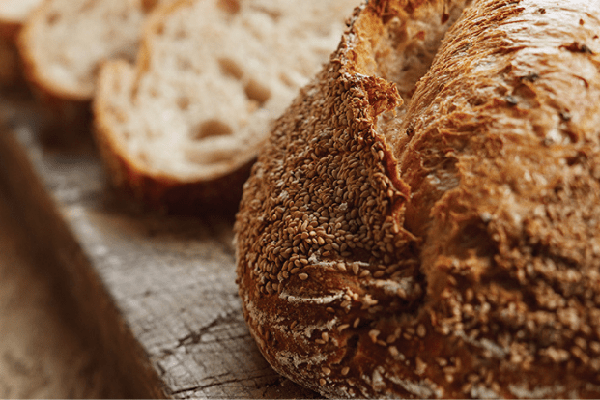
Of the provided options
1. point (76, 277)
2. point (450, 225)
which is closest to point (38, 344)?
point (76, 277)

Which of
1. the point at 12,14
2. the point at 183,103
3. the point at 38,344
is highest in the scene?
the point at 12,14

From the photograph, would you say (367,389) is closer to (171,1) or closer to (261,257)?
(261,257)

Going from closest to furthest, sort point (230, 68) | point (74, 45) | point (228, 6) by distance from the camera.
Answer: point (230, 68) < point (228, 6) < point (74, 45)

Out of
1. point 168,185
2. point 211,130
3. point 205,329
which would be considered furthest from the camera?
point 211,130

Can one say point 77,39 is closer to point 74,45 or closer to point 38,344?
point 74,45

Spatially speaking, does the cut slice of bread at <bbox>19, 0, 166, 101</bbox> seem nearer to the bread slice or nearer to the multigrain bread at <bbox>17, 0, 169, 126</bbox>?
the multigrain bread at <bbox>17, 0, 169, 126</bbox>

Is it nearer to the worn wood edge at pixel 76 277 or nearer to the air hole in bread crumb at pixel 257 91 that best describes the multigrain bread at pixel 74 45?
the worn wood edge at pixel 76 277
